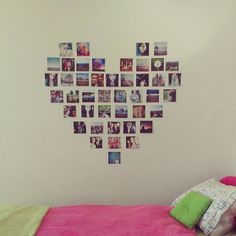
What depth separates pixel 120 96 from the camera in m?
2.44

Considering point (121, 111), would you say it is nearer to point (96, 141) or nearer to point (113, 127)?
point (113, 127)

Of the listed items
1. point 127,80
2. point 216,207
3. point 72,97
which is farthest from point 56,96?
point 216,207

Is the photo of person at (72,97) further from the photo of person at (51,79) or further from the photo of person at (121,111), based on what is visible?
the photo of person at (121,111)

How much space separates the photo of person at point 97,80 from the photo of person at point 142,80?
29 centimetres

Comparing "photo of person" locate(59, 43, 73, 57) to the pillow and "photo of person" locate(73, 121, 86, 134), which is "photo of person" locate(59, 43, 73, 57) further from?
the pillow

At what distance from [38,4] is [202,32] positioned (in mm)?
1332

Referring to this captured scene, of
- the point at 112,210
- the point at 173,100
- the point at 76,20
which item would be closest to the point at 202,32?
the point at 173,100

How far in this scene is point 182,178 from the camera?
97.6 inches

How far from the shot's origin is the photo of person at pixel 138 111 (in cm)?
244

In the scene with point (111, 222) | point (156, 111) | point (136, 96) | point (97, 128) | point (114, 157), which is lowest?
point (111, 222)

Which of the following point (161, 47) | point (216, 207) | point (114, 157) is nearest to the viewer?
point (216, 207)

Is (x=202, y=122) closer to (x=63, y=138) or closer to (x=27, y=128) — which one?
(x=63, y=138)

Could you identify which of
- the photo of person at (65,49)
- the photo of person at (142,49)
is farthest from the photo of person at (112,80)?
the photo of person at (65,49)

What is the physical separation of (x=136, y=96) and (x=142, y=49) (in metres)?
0.38
